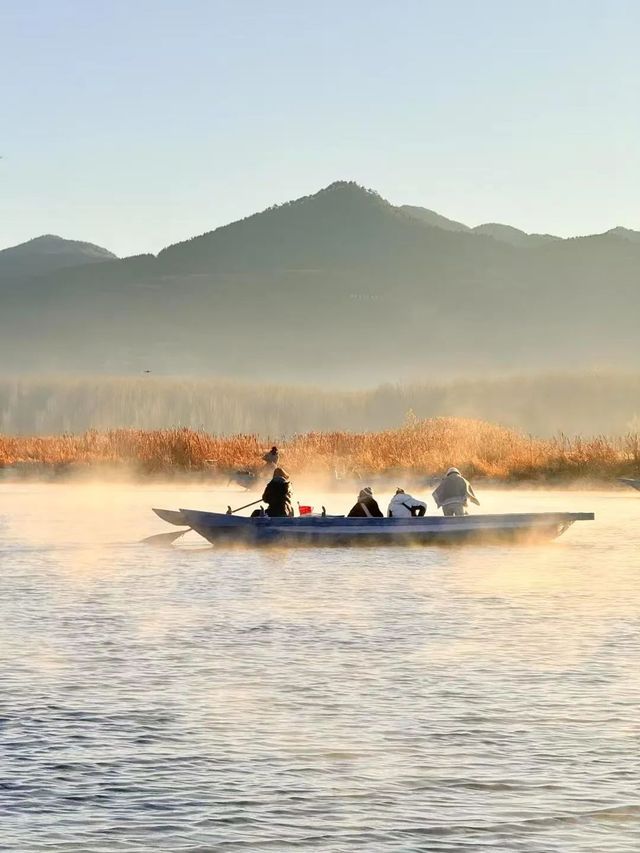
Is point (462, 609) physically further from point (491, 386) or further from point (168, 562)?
point (491, 386)

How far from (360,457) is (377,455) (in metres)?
0.64

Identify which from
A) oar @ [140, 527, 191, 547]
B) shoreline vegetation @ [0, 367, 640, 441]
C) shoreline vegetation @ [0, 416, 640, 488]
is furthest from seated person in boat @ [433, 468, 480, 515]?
shoreline vegetation @ [0, 367, 640, 441]

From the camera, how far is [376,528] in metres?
32.1

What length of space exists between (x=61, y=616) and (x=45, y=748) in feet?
28.3

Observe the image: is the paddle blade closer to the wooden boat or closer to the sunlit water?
the wooden boat

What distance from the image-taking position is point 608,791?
11.8m

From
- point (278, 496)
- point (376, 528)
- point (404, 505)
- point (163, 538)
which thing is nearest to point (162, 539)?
point (163, 538)

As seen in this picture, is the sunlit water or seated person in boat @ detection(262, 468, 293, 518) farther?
seated person in boat @ detection(262, 468, 293, 518)

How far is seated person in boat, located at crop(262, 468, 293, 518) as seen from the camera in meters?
32.7

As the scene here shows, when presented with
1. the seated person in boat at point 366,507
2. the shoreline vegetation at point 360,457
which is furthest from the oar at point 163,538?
the shoreline vegetation at point 360,457

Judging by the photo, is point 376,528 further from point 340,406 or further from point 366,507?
point 340,406

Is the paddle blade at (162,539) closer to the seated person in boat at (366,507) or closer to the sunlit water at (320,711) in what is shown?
the seated person in boat at (366,507)

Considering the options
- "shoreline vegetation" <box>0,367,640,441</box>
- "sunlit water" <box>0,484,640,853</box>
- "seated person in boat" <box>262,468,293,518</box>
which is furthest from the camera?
"shoreline vegetation" <box>0,367,640,441</box>

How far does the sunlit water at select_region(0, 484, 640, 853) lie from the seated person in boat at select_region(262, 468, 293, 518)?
4.69 m
